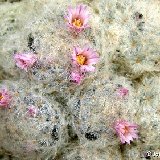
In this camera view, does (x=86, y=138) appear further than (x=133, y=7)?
No

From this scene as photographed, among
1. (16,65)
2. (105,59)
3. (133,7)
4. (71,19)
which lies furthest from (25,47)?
(133,7)

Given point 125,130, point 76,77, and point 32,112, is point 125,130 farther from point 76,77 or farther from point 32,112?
point 32,112

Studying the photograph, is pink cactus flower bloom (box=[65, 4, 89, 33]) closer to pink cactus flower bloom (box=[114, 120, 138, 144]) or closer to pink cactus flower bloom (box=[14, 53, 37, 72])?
pink cactus flower bloom (box=[14, 53, 37, 72])

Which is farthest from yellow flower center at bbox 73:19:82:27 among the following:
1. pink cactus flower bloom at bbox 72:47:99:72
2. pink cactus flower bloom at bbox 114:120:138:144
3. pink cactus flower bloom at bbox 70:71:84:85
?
pink cactus flower bloom at bbox 114:120:138:144

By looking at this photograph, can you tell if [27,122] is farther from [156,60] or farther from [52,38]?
[156,60]

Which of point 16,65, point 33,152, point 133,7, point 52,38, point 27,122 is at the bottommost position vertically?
point 33,152

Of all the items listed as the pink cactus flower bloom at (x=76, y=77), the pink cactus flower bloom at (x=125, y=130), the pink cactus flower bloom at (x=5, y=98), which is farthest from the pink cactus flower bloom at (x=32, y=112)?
the pink cactus flower bloom at (x=125, y=130)
